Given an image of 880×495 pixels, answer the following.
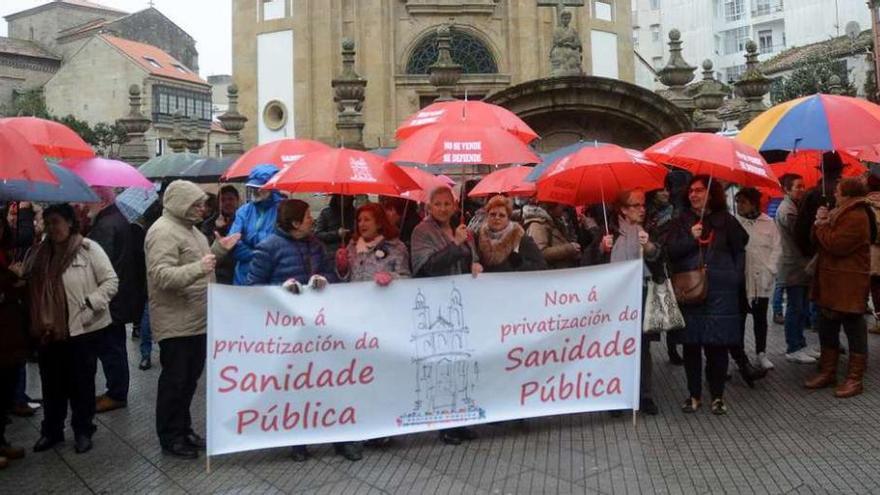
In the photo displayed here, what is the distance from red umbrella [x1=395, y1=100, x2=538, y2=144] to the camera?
6.70 metres

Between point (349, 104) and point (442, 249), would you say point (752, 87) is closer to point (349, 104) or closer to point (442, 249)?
point (349, 104)

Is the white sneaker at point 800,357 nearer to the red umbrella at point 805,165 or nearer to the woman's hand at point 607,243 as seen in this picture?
the red umbrella at point 805,165

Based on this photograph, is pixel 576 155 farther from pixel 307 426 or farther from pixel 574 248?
pixel 307 426

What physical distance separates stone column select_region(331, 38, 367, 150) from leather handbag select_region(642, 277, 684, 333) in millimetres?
8910

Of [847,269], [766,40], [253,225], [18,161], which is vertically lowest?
[847,269]

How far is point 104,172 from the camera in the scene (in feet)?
25.2

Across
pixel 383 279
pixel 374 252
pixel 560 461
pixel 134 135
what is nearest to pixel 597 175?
pixel 374 252

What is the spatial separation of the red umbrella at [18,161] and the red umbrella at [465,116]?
10.4 feet

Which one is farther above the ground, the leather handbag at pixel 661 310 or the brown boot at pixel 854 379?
the leather handbag at pixel 661 310

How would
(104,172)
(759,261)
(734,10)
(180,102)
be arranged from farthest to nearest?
(734,10) < (180,102) < (104,172) < (759,261)

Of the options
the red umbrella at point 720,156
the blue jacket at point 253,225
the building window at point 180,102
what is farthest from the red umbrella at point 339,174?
the building window at point 180,102

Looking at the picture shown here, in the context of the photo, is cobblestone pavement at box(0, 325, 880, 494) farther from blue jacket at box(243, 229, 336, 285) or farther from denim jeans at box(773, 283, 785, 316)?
denim jeans at box(773, 283, 785, 316)

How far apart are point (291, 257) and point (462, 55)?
17.2 metres

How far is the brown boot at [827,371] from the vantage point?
6.88 meters
